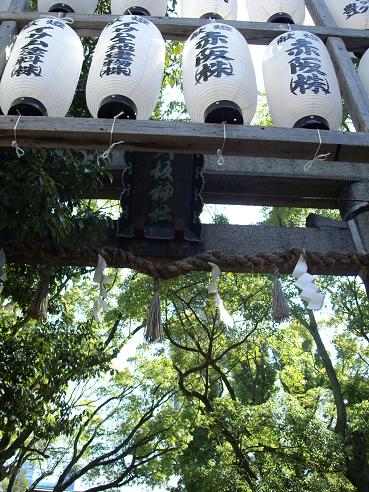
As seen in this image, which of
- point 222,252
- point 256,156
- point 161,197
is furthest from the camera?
point 161,197

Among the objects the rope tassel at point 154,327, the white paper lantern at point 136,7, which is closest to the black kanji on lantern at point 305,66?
the white paper lantern at point 136,7

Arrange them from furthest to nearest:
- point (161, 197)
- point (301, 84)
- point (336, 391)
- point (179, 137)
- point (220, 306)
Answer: point (336, 391) < point (161, 197) < point (220, 306) < point (301, 84) < point (179, 137)

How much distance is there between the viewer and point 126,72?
2.78 metres

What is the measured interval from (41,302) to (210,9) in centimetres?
248

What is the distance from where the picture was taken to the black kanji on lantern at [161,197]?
3959mm

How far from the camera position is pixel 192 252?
3996mm

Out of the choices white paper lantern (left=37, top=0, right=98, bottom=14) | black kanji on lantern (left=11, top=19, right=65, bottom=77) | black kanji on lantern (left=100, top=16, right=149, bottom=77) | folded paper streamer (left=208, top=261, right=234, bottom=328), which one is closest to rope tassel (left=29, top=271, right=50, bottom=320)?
folded paper streamer (left=208, top=261, right=234, bottom=328)

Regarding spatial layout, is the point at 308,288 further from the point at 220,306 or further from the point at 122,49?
the point at 122,49

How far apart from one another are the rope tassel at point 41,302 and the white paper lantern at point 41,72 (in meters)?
1.33

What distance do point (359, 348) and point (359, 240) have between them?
1051cm

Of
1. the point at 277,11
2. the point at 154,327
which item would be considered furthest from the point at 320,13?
the point at 154,327

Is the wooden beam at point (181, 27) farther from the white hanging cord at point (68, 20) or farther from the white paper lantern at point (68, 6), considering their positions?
the white paper lantern at point (68, 6)

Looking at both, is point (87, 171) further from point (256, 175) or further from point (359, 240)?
point (359, 240)

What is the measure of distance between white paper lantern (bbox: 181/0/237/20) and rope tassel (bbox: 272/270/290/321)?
1957mm
